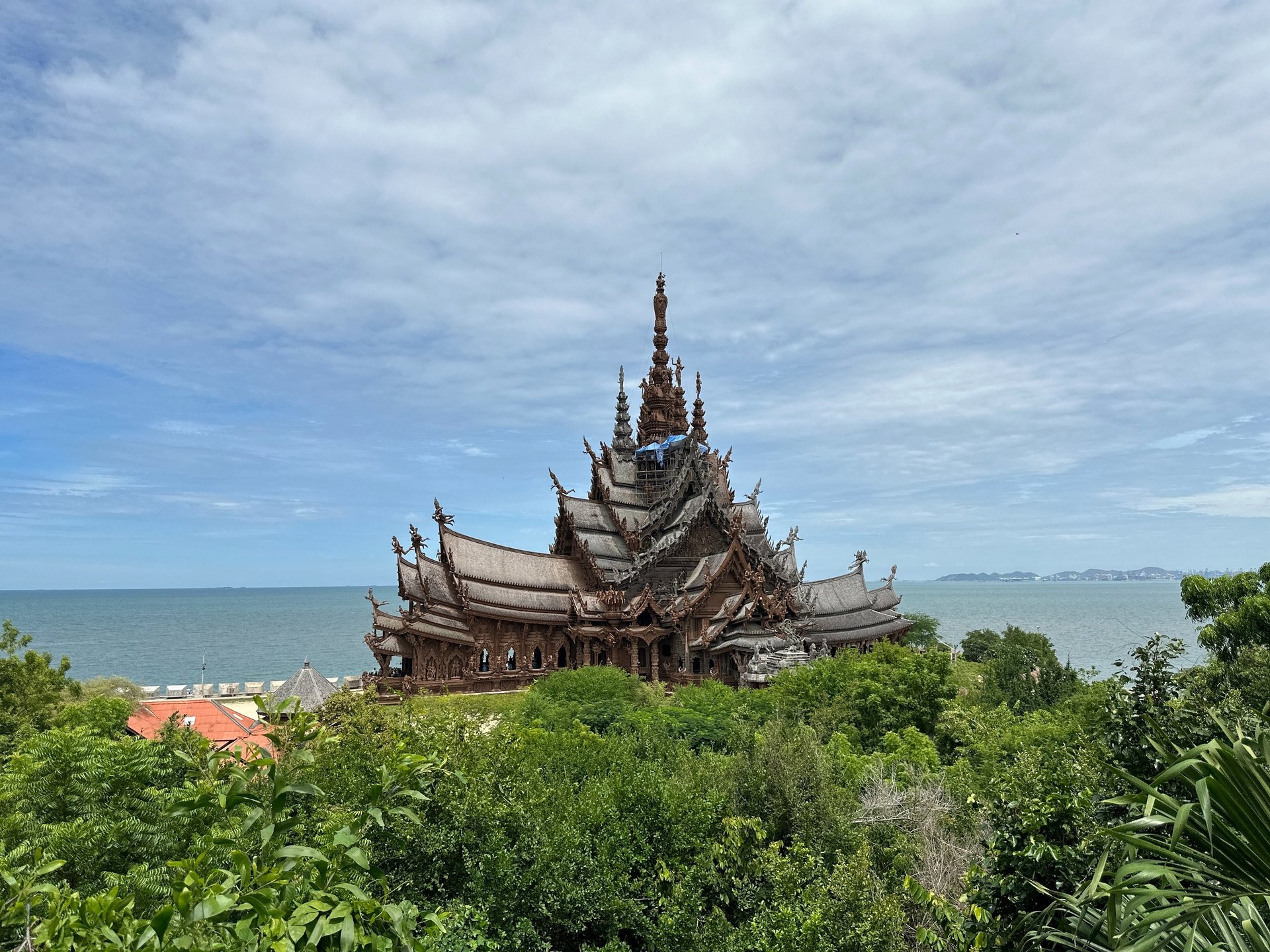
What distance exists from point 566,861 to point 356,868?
3417 mm

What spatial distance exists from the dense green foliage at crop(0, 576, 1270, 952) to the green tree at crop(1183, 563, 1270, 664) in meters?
9.08

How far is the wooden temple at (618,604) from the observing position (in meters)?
33.1

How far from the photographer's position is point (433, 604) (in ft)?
110

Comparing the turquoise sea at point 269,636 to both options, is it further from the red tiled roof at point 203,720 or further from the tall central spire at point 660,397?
the red tiled roof at point 203,720

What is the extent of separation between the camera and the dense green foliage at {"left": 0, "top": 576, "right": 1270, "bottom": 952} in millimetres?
4180

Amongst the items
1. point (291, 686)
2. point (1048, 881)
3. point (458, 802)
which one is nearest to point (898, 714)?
point (1048, 881)

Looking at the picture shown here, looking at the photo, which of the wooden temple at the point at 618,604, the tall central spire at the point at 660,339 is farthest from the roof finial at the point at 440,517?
the tall central spire at the point at 660,339

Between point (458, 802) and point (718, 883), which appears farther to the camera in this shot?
point (718, 883)

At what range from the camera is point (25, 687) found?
22.2 meters

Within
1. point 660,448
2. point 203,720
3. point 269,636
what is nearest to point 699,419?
point 660,448

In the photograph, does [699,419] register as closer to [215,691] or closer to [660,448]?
[660,448]

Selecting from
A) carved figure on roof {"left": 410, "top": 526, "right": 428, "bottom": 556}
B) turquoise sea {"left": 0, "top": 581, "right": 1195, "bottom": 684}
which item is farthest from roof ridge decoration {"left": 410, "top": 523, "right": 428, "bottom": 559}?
turquoise sea {"left": 0, "top": 581, "right": 1195, "bottom": 684}

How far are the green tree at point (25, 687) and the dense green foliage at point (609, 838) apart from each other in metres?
13.3

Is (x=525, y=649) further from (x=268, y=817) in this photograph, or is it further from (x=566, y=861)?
(x=268, y=817)
